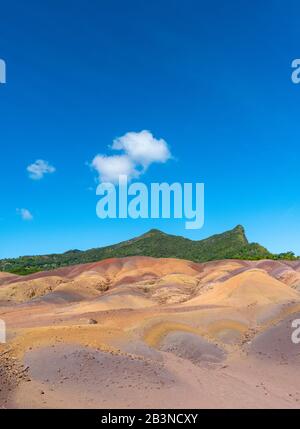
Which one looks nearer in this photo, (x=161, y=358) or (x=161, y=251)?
(x=161, y=358)

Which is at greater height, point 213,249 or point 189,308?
point 213,249

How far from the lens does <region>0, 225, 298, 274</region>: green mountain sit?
126 metres

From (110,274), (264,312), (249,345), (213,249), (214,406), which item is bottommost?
(214,406)

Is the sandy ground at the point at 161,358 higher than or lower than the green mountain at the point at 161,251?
lower

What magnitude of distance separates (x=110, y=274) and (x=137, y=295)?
33510 millimetres

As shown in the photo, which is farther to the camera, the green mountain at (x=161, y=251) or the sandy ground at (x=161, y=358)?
the green mountain at (x=161, y=251)

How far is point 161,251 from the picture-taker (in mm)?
147750

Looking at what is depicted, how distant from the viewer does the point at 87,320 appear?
28.5m

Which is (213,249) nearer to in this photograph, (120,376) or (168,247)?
(168,247)

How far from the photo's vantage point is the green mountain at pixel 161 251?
12598cm

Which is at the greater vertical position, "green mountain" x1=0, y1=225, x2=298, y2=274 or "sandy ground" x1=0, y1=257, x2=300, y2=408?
"green mountain" x1=0, y1=225, x2=298, y2=274

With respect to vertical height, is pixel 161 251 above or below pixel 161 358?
above

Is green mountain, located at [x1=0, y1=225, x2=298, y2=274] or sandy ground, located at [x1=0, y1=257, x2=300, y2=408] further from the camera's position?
green mountain, located at [x1=0, y1=225, x2=298, y2=274]

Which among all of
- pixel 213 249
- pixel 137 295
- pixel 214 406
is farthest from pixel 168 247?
pixel 214 406
